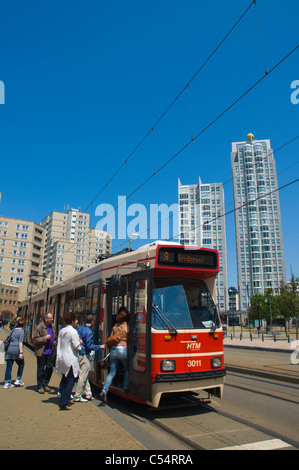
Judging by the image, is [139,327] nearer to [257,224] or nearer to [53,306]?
[53,306]

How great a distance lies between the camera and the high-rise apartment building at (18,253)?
95250mm

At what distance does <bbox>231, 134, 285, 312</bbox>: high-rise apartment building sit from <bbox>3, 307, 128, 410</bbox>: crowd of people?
114691 mm

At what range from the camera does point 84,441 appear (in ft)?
15.4

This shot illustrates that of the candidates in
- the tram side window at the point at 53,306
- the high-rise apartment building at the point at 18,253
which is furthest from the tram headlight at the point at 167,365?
the high-rise apartment building at the point at 18,253

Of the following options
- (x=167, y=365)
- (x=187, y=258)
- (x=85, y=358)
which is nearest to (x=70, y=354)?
(x=85, y=358)

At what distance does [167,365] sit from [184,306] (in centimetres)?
117

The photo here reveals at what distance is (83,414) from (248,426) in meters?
2.80

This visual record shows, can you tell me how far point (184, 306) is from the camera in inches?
265

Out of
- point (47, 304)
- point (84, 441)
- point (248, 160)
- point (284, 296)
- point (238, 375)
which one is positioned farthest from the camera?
point (248, 160)

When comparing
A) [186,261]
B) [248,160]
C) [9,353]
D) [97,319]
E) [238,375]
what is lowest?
[238,375]

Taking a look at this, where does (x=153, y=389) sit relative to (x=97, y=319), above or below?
below
